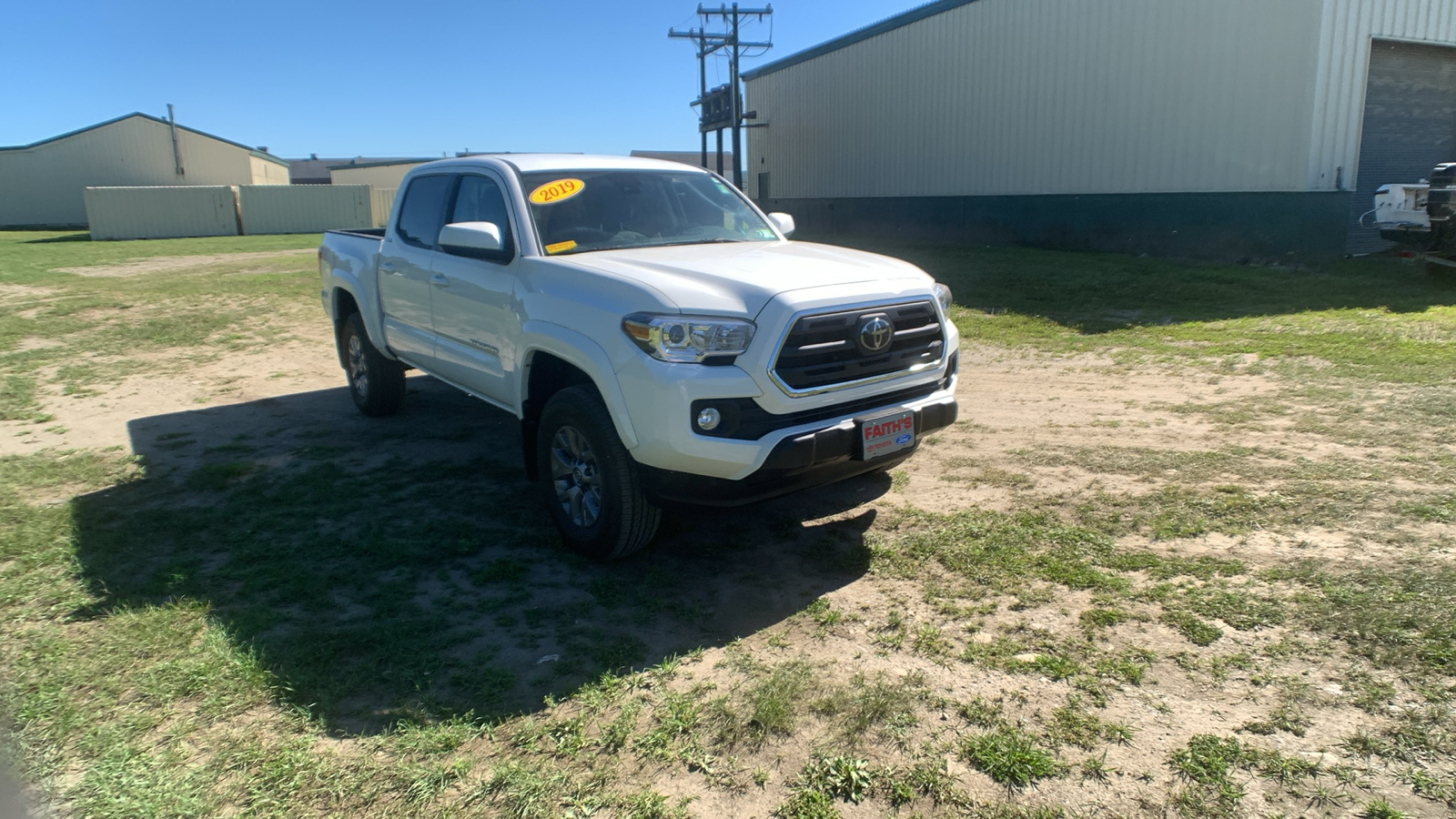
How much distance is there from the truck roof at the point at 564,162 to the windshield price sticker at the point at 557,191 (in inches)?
5.8

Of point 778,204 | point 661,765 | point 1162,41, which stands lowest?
point 661,765

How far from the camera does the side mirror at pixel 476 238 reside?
4668 mm

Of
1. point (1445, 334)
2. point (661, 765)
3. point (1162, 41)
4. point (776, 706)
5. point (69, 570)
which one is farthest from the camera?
point (1162, 41)

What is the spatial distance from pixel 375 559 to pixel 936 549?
2.76m

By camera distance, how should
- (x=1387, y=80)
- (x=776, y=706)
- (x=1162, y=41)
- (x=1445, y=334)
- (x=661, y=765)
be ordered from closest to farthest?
(x=661, y=765) → (x=776, y=706) → (x=1445, y=334) → (x=1387, y=80) → (x=1162, y=41)

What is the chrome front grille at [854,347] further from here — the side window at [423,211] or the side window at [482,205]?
the side window at [423,211]

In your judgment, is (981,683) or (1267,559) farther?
(1267,559)

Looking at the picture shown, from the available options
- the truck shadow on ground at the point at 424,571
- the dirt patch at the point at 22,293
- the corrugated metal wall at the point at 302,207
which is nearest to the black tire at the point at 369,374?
the truck shadow on ground at the point at 424,571

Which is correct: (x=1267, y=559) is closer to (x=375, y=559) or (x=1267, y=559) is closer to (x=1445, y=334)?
(x=375, y=559)

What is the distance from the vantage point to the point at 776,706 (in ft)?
10.3

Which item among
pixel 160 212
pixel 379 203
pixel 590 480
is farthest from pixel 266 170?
pixel 590 480

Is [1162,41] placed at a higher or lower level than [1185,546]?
higher

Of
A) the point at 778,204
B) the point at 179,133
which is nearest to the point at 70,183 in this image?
the point at 179,133

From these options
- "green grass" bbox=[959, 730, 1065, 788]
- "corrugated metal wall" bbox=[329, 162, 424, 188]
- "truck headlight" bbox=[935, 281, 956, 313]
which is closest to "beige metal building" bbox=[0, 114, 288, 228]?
"corrugated metal wall" bbox=[329, 162, 424, 188]
